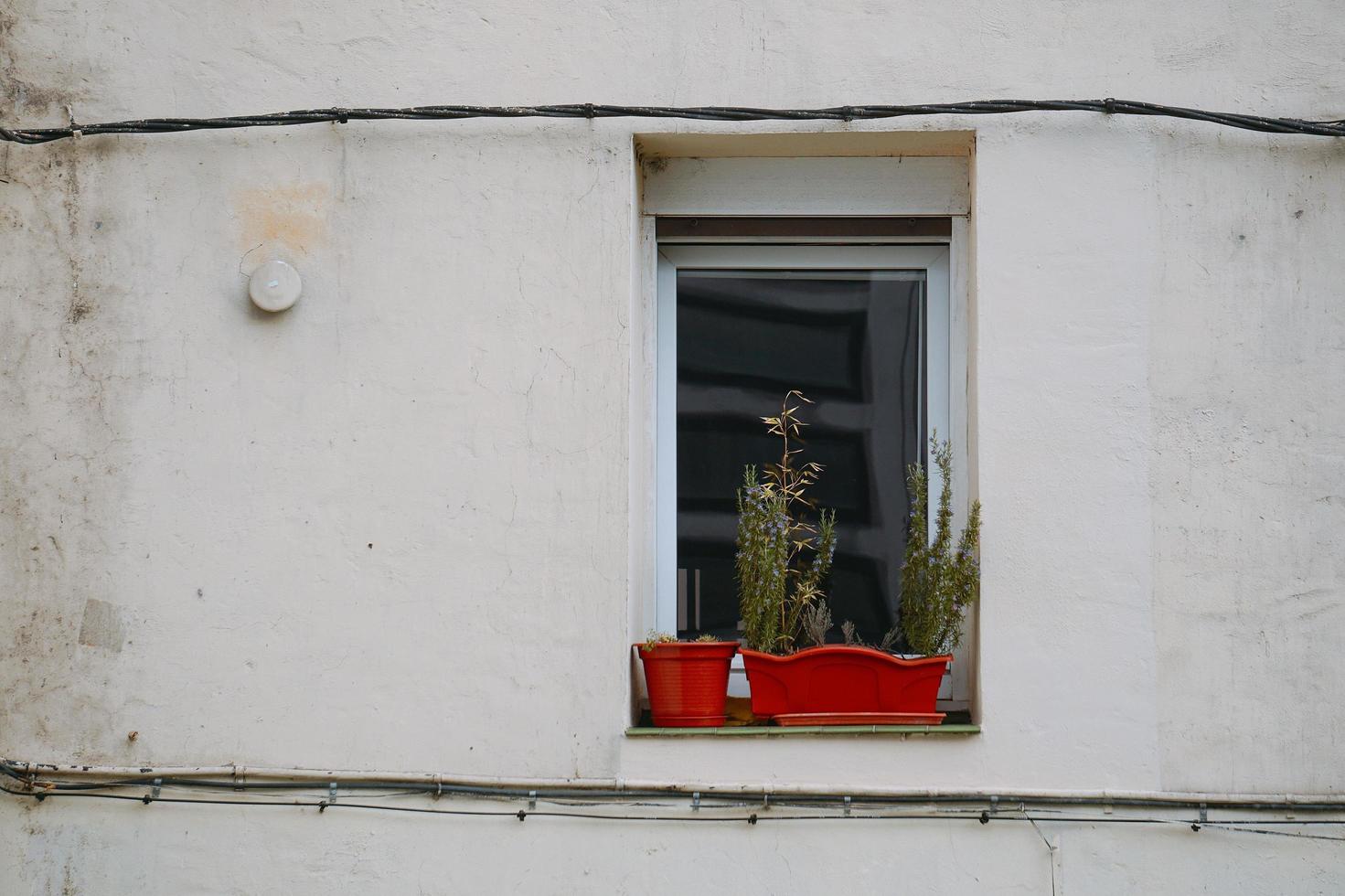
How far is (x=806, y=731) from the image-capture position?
12.4ft

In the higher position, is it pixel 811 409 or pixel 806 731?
pixel 811 409

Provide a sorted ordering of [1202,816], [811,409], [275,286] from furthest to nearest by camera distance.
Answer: [811,409]
[275,286]
[1202,816]

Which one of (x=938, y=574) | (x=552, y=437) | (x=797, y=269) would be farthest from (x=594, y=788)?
(x=797, y=269)

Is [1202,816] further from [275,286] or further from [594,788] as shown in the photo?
[275,286]

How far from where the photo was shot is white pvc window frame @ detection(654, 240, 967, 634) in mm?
4227

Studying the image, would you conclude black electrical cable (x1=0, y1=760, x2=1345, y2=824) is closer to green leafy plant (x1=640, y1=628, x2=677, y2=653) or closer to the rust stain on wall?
green leafy plant (x1=640, y1=628, x2=677, y2=653)

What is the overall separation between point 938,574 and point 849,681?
41cm

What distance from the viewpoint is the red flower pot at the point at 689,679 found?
384 cm

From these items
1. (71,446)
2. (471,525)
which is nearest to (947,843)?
(471,525)

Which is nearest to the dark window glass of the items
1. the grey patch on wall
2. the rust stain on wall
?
the rust stain on wall

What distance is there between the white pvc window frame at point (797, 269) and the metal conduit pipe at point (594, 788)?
0.62 meters

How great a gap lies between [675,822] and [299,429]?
162 cm

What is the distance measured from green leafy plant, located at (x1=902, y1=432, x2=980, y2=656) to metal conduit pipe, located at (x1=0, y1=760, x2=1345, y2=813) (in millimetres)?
455

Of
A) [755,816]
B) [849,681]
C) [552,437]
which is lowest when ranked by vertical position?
[755,816]
